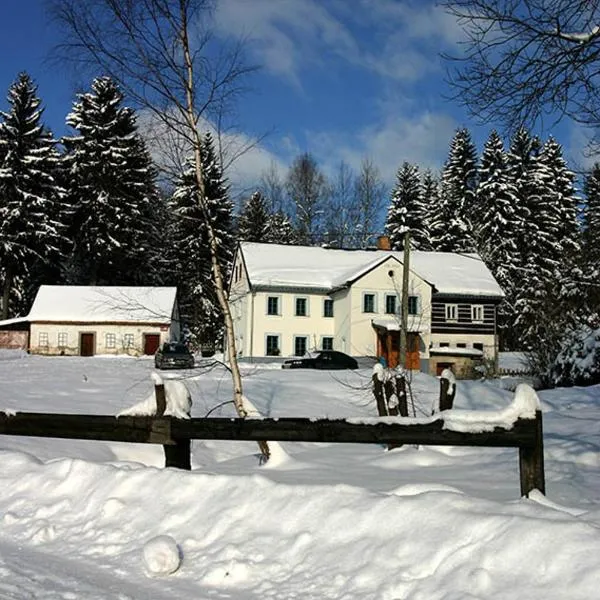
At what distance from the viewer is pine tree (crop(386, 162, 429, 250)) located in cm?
6519

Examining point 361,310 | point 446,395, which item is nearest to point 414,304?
point 361,310

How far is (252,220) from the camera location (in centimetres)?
6444

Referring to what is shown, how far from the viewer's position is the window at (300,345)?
4703 cm

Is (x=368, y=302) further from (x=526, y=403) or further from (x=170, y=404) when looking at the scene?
(x=526, y=403)

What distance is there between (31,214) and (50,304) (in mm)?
8093

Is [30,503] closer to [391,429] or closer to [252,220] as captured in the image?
[391,429]

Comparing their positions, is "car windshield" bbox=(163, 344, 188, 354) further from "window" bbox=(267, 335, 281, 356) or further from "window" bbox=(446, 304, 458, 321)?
"window" bbox=(446, 304, 458, 321)

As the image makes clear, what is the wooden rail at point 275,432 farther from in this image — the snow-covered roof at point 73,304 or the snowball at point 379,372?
the snow-covered roof at point 73,304

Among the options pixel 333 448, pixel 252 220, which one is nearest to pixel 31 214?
pixel 252 220

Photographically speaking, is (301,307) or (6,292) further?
(6,292)

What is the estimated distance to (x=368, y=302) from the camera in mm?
45688

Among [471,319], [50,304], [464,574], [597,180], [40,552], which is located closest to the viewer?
[464,574]

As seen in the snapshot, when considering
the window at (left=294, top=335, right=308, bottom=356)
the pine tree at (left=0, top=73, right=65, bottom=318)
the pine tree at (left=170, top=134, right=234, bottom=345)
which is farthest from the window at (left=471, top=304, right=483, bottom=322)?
the pine tree at (left=170, top=134, right=234, bottom=345)

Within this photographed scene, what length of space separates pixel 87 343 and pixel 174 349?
15284 millimetres
